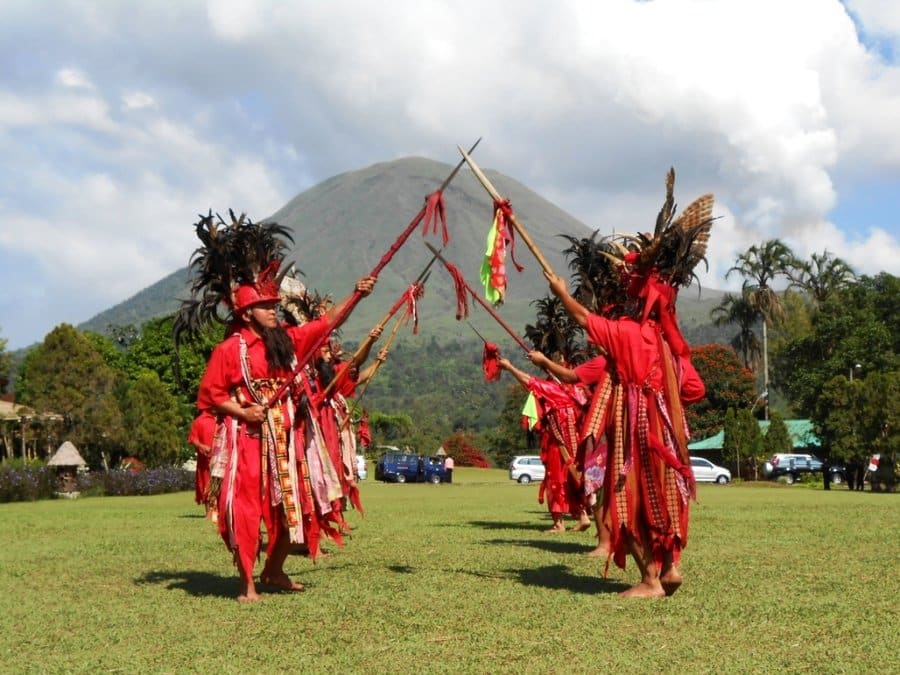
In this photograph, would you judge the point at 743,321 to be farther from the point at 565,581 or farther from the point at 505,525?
the point at 565,581

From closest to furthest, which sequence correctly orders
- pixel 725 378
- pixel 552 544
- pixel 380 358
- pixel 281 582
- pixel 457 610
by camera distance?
pixel 457 610 < pixel 281 582 < pixel 552 544 < pixel 380 358 < pixel 725 378

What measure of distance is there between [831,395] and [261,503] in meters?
32.6

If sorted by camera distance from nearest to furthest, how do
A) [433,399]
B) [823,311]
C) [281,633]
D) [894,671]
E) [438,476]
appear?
[894,671] < [281,633] < [438,476] < [823,311] < [433,399]

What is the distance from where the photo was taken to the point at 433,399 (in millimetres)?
163500

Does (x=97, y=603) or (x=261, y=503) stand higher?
(x=261, y=503)

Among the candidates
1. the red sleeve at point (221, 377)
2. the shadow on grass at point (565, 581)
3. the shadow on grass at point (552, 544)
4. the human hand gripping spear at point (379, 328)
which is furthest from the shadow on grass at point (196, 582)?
the shadow on grass at point (552, 544)

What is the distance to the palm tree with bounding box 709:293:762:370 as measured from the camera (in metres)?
63.2

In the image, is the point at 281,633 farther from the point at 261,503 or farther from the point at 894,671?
the point at 894,671

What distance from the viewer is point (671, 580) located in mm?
7340

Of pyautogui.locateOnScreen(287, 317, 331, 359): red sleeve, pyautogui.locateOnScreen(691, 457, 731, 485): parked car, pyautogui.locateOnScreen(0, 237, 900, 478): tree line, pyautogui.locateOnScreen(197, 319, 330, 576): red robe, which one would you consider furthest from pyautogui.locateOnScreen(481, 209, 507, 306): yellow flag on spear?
pyautogui.locateOnScreen(691, 457, 731, 485): parked car

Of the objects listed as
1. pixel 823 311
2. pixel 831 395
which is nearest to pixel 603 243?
pixel 831 395

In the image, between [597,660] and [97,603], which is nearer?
[597,660]

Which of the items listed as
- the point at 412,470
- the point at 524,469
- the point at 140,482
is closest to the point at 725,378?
the point at 524,469

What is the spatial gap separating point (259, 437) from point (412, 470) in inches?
1609
